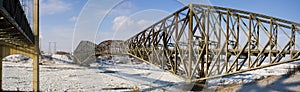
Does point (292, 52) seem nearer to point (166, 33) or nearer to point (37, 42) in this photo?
point (166, 33)

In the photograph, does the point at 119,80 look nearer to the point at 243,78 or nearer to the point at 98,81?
the point at 98,81

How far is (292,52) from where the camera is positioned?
8492mm

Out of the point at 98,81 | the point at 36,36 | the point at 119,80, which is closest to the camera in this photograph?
the point at 36,36

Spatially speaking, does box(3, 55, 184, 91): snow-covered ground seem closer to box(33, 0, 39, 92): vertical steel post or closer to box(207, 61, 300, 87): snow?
box(33, 0, 39, 92): vertical steel post

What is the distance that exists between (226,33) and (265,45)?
168cm

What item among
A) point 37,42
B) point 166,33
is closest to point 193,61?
point 166,33

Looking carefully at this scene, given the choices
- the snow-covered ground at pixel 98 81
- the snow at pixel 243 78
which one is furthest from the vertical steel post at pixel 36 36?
the snow at pixel 243 78

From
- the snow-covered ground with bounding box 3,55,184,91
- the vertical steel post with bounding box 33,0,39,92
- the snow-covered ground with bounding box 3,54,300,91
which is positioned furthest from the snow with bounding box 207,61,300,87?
the vertical steel post with bounding box 33,0,39,92

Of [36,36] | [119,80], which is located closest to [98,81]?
[119,80]

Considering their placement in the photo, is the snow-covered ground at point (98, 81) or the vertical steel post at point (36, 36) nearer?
the vertical steel post at point (36, 36)

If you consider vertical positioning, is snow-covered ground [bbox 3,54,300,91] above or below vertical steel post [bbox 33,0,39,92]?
below

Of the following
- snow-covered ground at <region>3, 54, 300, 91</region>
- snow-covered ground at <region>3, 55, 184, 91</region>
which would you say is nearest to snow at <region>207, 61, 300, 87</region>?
snow-covered ground at <region>3, 54, 300, 91</region>

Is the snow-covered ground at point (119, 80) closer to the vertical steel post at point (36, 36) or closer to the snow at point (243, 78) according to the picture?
the snow at point (243, 78)

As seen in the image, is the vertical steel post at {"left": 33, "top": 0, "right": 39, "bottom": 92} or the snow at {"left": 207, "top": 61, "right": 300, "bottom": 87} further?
the snow at {"left": 207, "top": 61, "right": 300, "bottom": 87}
